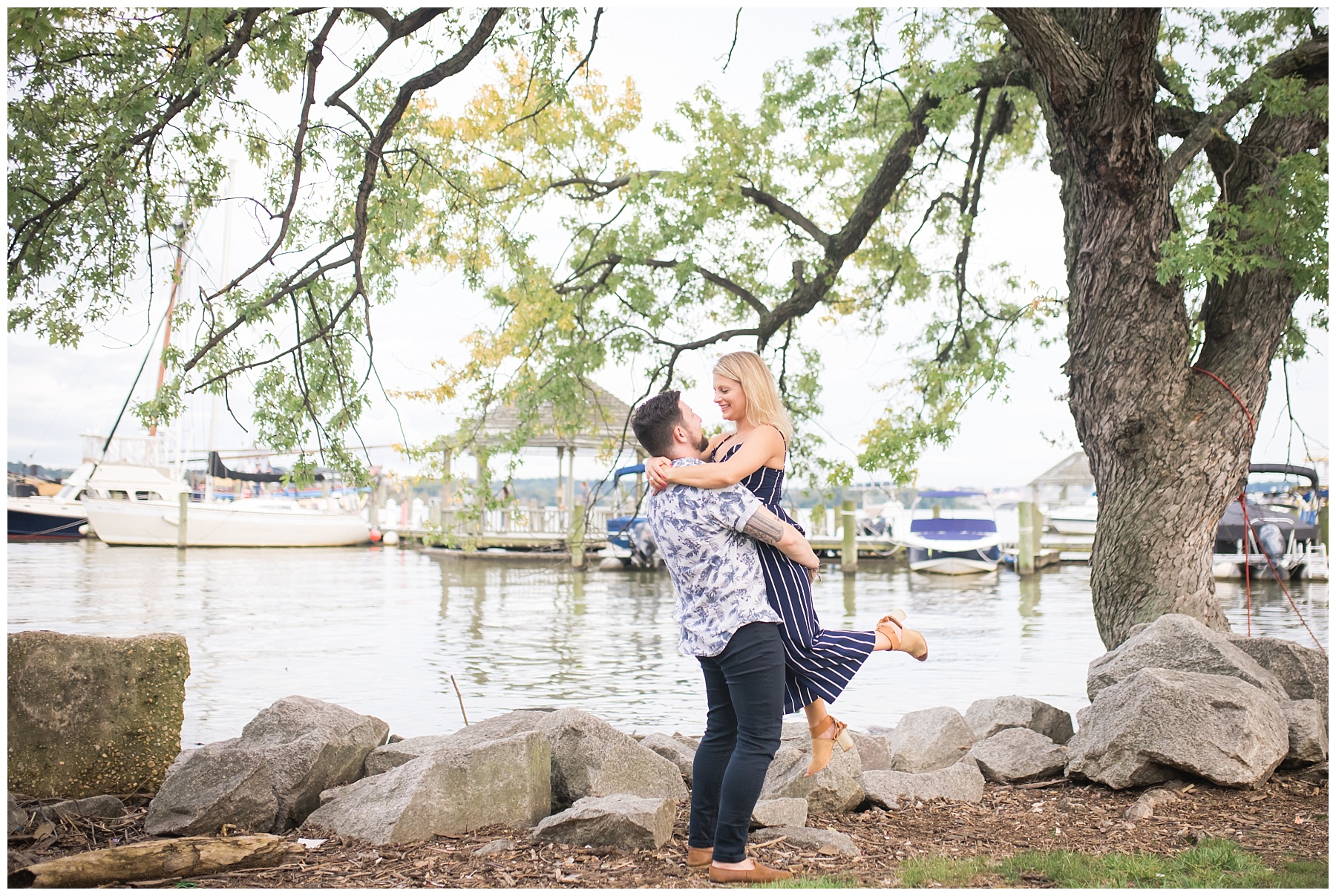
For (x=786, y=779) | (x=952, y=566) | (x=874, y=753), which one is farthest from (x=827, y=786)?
(x=952, y=566)

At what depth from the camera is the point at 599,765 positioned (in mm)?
5211

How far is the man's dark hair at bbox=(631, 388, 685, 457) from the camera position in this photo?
3.96m

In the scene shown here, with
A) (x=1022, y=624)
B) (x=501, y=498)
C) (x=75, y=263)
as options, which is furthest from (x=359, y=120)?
(x=1022, y=624)

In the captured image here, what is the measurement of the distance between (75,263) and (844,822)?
489 centimetres

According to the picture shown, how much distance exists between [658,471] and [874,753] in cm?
318

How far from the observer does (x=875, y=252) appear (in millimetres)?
12125

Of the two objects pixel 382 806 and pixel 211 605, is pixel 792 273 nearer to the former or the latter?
pixel 382 806

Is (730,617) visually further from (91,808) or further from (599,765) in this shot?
(91,808)

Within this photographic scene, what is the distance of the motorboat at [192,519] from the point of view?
46.4 metres

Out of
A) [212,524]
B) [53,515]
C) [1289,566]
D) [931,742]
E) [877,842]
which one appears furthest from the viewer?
[53,515]

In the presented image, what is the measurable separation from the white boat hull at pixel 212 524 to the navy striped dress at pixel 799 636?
1847 inches

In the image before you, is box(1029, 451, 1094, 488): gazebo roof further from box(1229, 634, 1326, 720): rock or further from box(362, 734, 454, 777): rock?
box(362, 734, 454, 777): rock

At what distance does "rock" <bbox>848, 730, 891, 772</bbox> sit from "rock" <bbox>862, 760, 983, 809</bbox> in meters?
0.70

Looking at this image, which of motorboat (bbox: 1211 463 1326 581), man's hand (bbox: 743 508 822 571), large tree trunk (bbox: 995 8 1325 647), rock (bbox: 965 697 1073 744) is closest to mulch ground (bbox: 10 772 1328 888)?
man's hand (bbox: 743 508 822 571)
